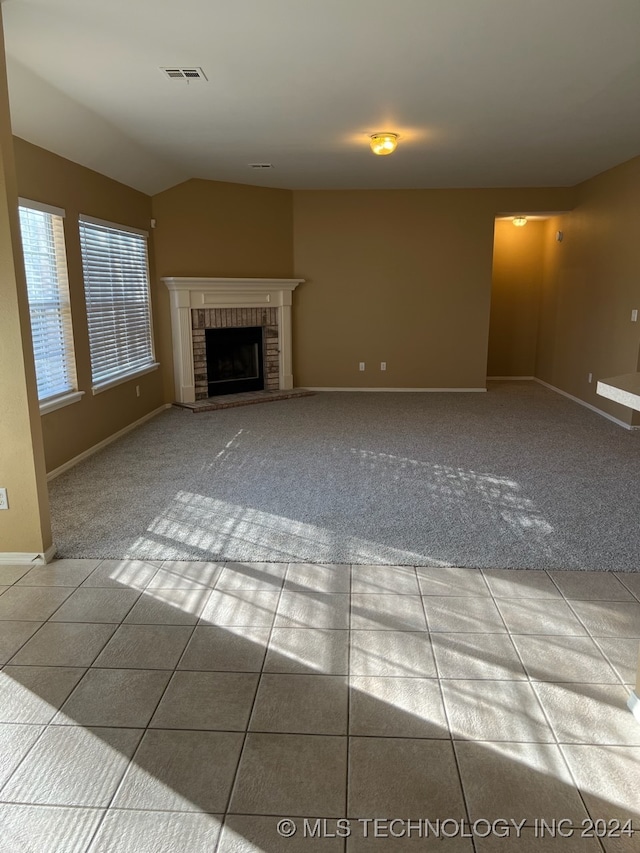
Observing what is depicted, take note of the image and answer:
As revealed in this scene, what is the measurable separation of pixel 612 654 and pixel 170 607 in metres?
1.78

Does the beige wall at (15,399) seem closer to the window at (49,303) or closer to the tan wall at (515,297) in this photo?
the window at (49,303)

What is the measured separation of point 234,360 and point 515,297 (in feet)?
13.3

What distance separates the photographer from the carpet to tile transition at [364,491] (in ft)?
10.4

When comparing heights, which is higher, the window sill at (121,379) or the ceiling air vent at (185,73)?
the ceiling air vent at (185,73)

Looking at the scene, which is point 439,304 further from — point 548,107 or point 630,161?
point 548,107

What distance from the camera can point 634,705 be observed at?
194cm

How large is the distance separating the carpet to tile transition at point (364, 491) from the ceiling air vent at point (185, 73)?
254cm

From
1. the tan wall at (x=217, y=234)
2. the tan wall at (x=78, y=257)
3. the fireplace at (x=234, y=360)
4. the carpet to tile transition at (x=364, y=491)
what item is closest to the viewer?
the carpet to tile transition at (x=364, y=491)

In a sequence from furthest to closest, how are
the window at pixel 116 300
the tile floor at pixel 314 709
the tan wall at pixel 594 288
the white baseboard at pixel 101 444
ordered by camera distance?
the tan wall at pixel 594 288, the window at pixel 116 300, the white baseboard at pixel 101 444, the tile floor at pixel 314 709

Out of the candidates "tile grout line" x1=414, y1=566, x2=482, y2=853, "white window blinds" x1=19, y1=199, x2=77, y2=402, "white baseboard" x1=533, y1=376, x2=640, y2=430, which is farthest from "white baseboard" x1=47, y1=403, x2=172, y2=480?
"white baseboard" x1=533, y1=376, x2=640, y2=430

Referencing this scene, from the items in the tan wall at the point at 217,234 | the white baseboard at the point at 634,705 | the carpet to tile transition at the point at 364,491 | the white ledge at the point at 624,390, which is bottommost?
the white baseboard at the point at 634,705

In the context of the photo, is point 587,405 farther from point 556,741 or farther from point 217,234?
point 556,741

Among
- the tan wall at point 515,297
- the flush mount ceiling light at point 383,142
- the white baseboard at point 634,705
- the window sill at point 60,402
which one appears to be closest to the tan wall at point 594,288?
the tan wall at point 515,297

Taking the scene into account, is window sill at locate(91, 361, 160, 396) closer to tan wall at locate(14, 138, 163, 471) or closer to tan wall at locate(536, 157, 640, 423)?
tan wall at locate(14, 138, 163, 471)
